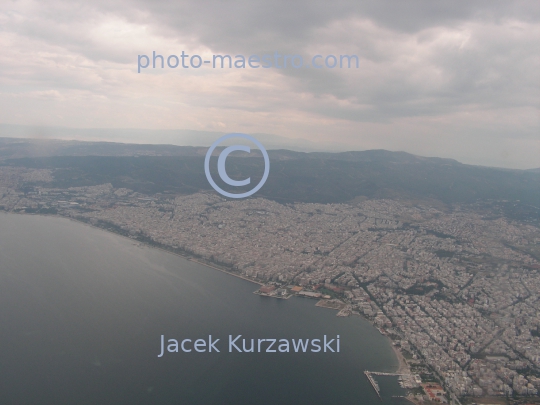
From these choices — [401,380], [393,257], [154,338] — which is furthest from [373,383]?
[393,257]

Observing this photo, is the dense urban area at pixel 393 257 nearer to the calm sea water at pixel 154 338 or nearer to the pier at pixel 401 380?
the pier at pixel 401 380

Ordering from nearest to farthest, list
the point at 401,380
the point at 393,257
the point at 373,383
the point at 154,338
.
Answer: the point at 373,383 < the point at 401,380 < the point at 154,338 < the point at 393,257

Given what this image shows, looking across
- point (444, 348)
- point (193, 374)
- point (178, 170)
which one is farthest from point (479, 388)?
point (178, 170)

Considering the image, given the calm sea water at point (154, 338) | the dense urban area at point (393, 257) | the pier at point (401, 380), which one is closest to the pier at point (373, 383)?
the pier at point (401, 380)

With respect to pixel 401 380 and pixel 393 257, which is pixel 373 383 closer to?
pixel 401 380

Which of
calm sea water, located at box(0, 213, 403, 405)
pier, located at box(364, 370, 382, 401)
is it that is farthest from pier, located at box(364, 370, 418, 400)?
calm sea water, located at box(0, 213, 403, 405)

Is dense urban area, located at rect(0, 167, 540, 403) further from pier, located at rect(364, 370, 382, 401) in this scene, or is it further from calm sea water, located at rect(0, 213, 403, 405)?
calm sea water, located at rect(0, 213, 403, 405)
